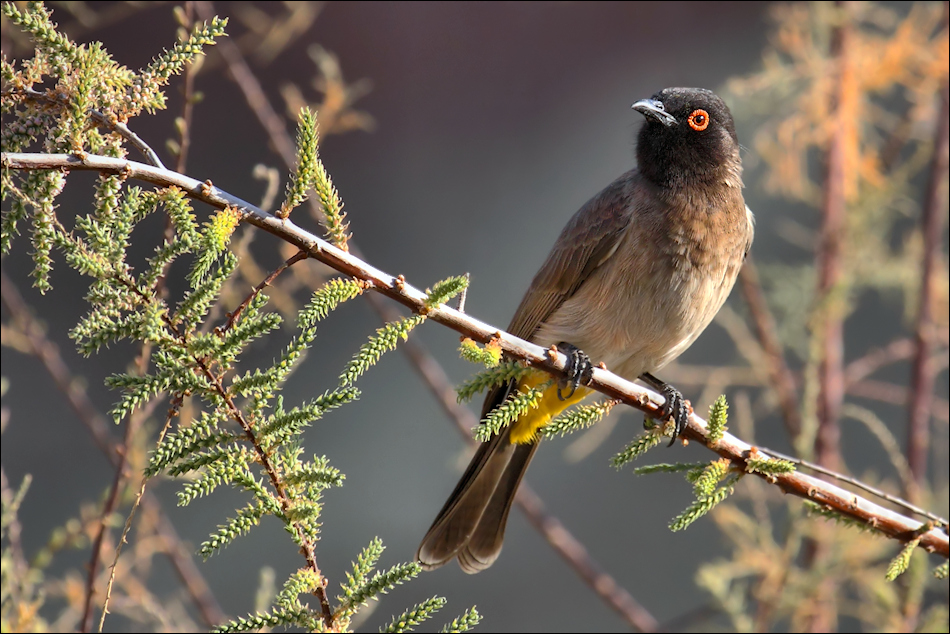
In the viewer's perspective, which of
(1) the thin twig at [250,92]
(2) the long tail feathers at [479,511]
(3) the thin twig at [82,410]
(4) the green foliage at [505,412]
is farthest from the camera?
(1) the thin twig at [250,92]

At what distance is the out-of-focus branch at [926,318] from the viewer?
344 cm

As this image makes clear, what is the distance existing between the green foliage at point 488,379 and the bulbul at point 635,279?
1280mm

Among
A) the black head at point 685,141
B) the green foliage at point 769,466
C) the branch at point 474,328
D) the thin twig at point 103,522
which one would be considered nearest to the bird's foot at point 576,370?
the branch at point 474,328

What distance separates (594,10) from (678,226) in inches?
188

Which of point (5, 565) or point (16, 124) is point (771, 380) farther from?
point (16, 124)

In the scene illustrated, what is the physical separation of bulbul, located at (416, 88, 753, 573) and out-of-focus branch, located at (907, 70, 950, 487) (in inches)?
27.2

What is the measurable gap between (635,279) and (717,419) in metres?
1.26

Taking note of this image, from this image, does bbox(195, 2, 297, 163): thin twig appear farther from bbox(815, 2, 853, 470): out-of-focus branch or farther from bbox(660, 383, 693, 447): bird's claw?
bbox(815, 2, 853, 470): out-of-focus branch

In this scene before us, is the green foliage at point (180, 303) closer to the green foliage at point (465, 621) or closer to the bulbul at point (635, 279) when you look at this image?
the green foliage at point (465, 621)

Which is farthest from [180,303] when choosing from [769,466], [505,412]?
[769,466]

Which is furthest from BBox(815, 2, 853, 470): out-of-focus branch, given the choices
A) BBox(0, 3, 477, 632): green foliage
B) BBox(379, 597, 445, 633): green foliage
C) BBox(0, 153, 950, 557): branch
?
BBox(0, 3, 477, 632): green foliage

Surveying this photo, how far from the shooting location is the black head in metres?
3.47

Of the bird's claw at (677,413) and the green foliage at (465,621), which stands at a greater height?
the bird's claw at (677,413)

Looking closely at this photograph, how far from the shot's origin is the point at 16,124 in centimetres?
139
